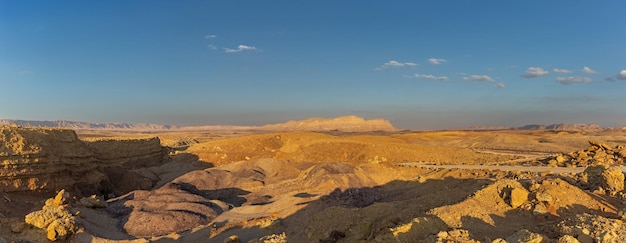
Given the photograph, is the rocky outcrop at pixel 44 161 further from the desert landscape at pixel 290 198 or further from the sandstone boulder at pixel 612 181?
the sandstone boulder at pixel 612 181

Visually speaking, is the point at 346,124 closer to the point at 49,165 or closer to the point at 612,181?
the point at 49,165

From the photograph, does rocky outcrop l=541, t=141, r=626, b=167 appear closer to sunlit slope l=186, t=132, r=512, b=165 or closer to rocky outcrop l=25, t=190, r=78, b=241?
sunlit slope l=186, t=132, r=512, b=165

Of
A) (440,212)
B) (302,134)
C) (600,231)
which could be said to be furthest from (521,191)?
(302,134)

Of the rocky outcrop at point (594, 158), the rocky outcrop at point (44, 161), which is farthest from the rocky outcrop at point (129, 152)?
the rocky outcrop at point (594, 158)

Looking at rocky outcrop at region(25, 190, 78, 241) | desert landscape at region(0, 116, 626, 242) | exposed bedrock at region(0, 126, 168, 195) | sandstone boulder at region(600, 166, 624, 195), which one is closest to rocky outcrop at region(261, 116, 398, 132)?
desert landscape at region(0, 116, 626, 242)

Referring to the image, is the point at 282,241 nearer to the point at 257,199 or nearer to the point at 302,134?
the point at 257,199

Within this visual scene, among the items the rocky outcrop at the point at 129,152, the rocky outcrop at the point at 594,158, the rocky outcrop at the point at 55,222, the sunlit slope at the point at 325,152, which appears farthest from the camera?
the sunlit slope at the point at 325,152
